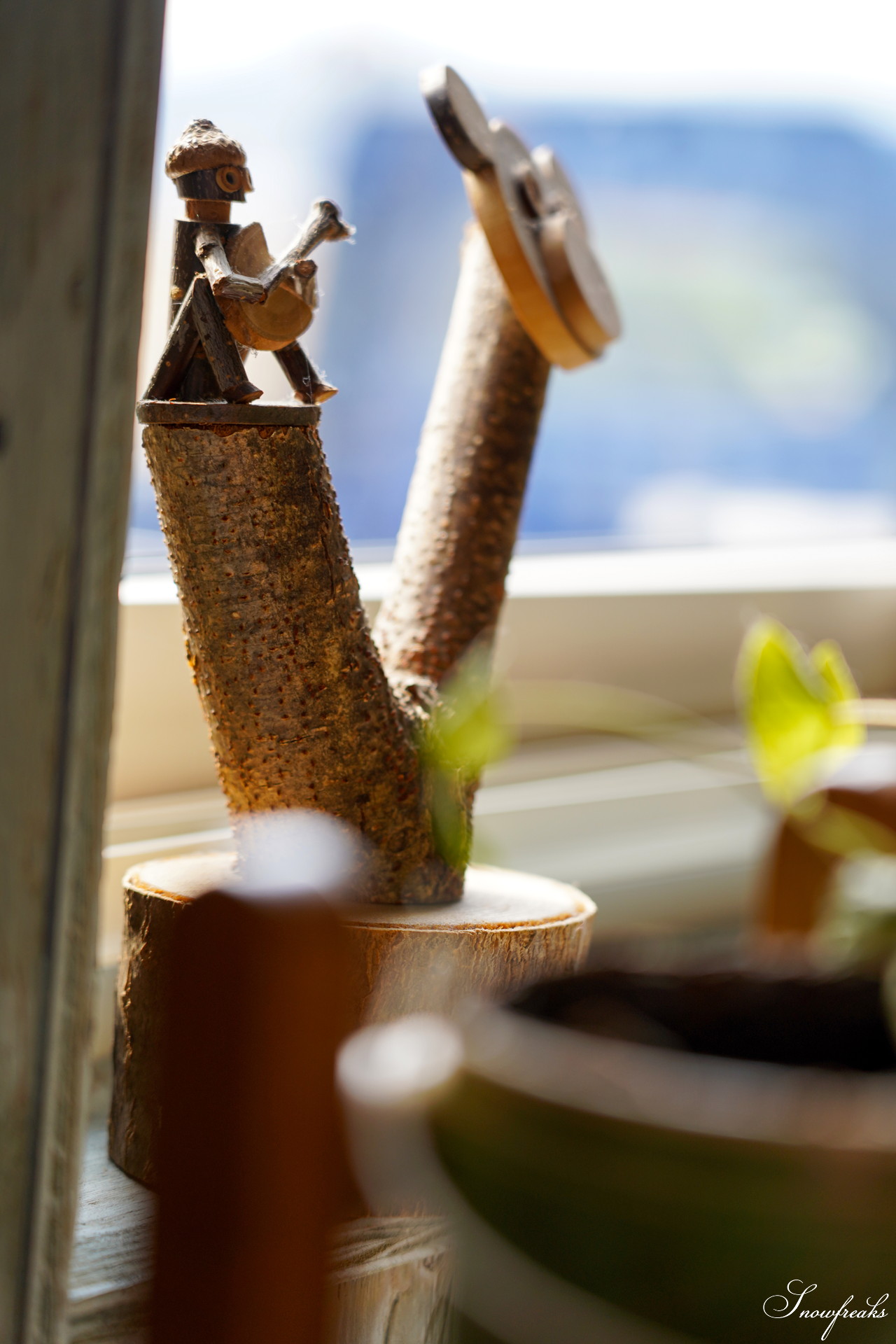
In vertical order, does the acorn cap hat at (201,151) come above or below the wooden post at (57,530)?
above

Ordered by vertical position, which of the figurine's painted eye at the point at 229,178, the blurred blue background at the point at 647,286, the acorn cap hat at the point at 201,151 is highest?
the blurred blue background at the point at 647,286

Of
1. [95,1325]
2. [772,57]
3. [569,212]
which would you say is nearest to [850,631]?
[772,57]

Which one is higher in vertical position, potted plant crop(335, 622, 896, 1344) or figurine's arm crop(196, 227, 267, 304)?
figurine's arm crop(196, 227, 267, 304)

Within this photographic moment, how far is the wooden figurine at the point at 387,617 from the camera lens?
14.1 inches

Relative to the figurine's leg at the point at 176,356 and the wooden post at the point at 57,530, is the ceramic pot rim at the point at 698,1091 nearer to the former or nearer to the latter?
the wooden post at the point at 57,530

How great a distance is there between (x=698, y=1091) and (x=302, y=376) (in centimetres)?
26

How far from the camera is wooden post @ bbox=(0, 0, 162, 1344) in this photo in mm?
227

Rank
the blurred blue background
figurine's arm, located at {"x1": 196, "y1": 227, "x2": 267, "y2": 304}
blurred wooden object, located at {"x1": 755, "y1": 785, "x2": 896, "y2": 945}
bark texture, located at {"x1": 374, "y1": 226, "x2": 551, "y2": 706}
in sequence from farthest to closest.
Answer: the blurred blue background < blurred wooden object, located at {"x1": 755, "y1": 785, "x2": 896, "y2": 945} < bark texture, located at {"x1": 374, "y1": 226, "x2": 551, "y2": 706} < figurine's arm, located at {"x1": 196, "y1": 227, "x2": 267, "y2": 304}

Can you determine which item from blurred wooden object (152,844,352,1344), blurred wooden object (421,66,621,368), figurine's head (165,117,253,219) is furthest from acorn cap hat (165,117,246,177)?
blurred wooden object (152,844,352,1344)

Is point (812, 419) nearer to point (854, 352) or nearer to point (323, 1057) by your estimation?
point (854, 352)

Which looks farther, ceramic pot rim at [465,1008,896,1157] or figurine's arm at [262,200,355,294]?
figurine's arm at [262,200,355,294]

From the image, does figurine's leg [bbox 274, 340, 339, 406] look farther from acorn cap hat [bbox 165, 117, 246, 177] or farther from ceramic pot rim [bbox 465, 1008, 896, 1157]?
ceramic pot rim [bbox 465, 1008, 896, 1157]

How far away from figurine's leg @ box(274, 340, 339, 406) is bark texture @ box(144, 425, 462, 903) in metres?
0.02

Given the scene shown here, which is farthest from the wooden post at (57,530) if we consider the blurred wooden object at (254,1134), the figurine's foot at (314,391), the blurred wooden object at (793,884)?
the blurred wooden object at (793,884)
